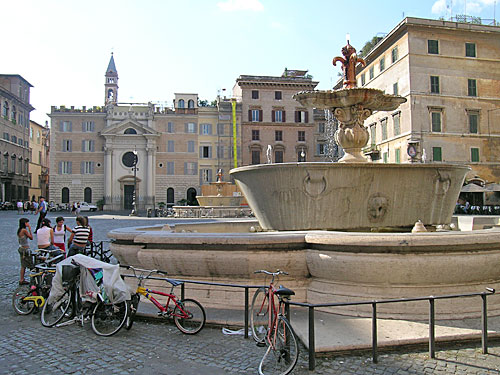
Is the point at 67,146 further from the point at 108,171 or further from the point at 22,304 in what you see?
the point at 22,304

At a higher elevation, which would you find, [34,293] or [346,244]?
[346,244]

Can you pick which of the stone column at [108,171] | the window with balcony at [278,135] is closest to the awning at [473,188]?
the window with balcony at [278,135]

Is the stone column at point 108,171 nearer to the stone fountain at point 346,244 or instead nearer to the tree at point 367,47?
the tree at point 367,47

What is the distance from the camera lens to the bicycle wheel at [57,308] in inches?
Answer: 227

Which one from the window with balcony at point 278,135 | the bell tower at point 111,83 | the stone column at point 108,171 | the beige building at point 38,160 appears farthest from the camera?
the beige building at point 38,160

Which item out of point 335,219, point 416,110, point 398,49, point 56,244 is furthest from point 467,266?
point 398,49

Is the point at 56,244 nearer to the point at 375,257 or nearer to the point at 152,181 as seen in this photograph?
the point at 375,257

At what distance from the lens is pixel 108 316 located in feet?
17.5

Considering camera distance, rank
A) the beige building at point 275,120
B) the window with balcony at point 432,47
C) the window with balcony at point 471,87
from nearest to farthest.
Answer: the window with balcony at point 432,47, the window with balcony at point 471,87, the beige building at point 275,120

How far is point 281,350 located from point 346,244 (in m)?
1.71

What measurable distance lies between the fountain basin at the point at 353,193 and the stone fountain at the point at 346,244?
0.02m

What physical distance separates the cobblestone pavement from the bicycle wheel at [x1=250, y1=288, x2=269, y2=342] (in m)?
0.15

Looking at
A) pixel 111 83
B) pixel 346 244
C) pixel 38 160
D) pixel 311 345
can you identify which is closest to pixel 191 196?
pixel 111 83

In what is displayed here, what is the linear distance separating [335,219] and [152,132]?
1992 inches
